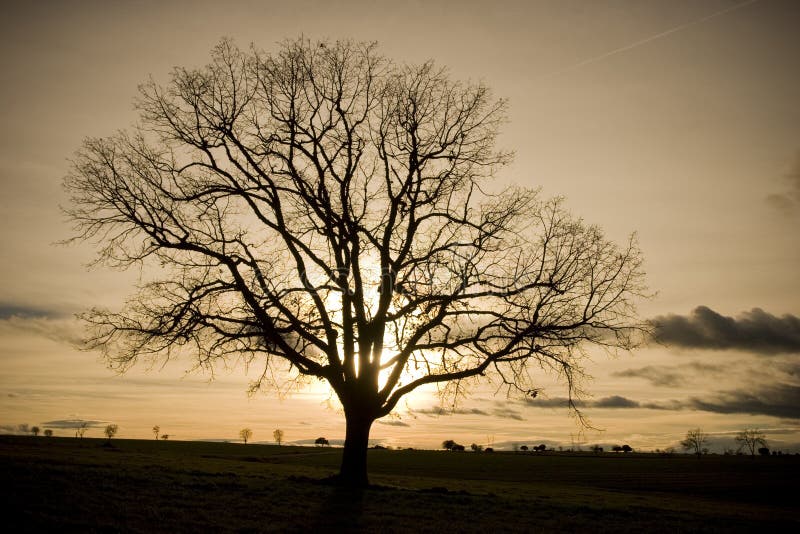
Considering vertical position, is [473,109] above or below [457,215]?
above

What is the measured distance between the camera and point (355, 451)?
63.9 ft

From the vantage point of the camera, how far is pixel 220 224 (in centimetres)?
2008

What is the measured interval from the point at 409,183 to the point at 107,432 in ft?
544

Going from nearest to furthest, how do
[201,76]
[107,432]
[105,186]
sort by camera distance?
[105,186], [201,76], [107,432]

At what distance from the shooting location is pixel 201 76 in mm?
20641

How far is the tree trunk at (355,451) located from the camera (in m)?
19.3

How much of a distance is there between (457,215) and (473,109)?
13.2 ft

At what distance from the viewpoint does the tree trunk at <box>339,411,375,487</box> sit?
19297mm

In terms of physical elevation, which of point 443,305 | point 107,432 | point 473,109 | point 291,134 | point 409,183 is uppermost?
point 473,109

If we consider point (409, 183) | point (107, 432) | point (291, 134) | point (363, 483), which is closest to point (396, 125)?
point (409, 183)

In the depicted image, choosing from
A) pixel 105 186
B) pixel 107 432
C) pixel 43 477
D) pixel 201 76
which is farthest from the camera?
pixel 107 432

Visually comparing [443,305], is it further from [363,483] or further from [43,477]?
[43,477]

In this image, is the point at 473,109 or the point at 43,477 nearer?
the point at 43,477

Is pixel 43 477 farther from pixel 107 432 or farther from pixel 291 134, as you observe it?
pixel 107 432
